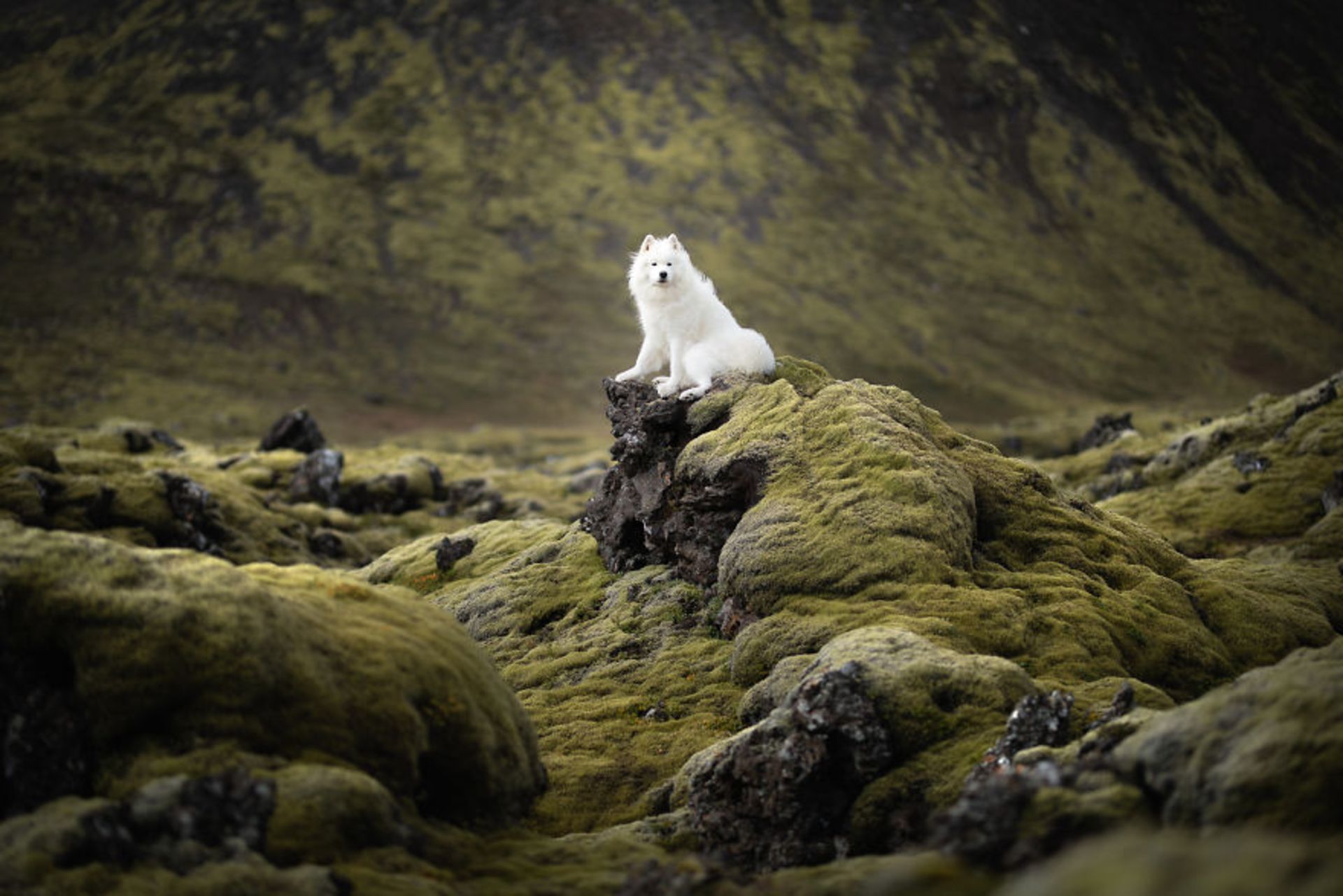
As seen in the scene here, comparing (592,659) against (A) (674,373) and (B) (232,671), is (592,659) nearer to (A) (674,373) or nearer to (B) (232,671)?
(A) (674,373)

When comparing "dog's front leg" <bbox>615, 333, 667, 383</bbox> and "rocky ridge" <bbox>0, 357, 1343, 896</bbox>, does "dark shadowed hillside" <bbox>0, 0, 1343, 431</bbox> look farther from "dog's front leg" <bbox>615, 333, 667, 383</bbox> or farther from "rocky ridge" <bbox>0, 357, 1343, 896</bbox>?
"rocky ridge" <bbox>0, 357, 1343, 896</bbox>

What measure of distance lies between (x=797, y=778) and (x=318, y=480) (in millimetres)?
56441

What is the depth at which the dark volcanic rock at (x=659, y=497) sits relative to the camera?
1037 inches

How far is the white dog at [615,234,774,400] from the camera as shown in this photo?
25.4 meters

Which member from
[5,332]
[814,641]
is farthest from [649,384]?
[5,332]

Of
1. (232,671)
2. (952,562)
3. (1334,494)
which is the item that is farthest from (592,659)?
(1334,494)

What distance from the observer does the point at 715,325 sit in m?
27.2

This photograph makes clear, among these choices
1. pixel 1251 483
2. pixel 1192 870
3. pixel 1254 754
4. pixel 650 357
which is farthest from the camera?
pixel 1251 483

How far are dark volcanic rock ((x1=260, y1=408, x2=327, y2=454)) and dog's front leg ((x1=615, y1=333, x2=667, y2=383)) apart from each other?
5429 cm

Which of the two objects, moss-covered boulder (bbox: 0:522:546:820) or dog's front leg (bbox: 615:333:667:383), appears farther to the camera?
dog's front leg (bbox: 615:333:667:383)

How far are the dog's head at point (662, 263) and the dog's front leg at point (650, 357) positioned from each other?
6.31ft

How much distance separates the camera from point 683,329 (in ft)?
87.4

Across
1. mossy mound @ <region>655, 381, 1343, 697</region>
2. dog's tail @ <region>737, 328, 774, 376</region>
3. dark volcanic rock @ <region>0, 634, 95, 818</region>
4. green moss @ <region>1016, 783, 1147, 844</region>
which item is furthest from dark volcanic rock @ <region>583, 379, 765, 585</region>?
dark volcanic rock @ <region>0, 634, 95, 818</region>

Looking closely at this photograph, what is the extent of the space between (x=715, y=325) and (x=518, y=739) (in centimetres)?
1348
